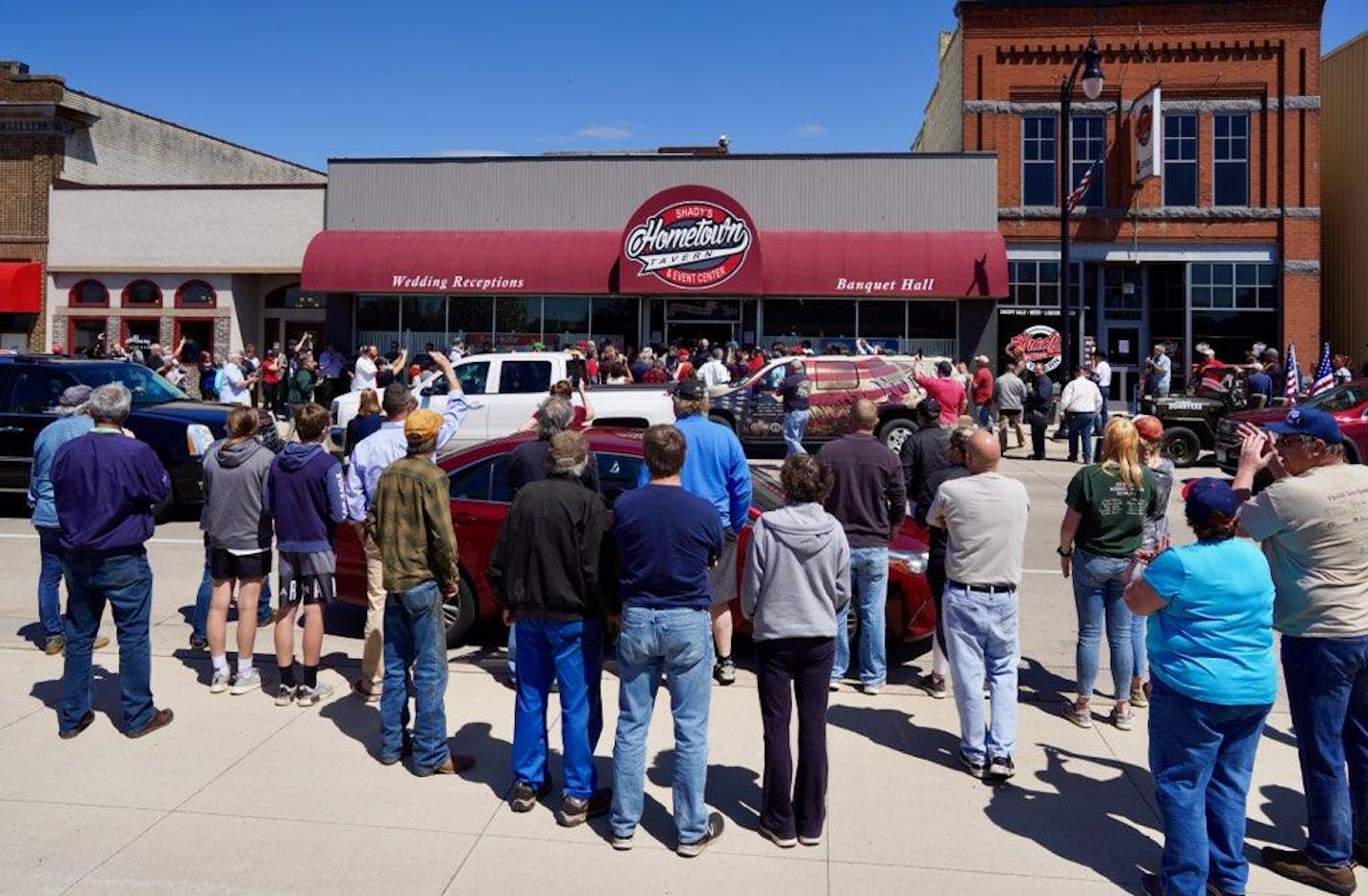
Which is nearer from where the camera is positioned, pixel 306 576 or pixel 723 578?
pixel 723 578

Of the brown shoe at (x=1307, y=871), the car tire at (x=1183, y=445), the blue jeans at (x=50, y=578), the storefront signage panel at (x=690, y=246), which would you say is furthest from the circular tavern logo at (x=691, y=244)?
the brown shoe at (x=1307, y=871)

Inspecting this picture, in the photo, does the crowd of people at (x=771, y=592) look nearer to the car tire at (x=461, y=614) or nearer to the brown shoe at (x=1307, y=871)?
the brown shoe at (x=1307, y=871)

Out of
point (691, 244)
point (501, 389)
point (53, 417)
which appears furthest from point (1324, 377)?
point (53, 417)

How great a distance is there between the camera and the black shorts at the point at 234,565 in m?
6.30

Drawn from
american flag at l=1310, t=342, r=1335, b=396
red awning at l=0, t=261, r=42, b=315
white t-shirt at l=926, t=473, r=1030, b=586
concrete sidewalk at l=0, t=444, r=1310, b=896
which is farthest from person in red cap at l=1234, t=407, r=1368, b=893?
red awning at l=0, t=261, r=42, b=315

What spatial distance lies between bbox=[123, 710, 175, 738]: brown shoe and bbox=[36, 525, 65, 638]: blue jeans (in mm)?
1710

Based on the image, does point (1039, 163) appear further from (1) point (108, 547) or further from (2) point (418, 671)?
(1) point (108, 547)

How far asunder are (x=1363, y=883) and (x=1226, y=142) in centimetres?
2598

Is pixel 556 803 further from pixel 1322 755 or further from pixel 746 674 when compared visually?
pixel 1322 755

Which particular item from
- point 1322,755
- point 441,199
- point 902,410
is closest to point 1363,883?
point 1322,755

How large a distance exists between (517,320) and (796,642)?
72.5 ft

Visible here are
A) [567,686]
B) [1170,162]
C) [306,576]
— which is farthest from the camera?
[1170,162]

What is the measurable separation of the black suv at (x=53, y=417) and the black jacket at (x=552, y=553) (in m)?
8.44

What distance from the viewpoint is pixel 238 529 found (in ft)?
20.4
